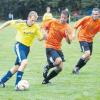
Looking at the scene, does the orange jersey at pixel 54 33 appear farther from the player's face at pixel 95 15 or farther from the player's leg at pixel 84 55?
the player's leg at pixel 84 55

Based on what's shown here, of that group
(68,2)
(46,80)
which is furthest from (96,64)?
(68,2)

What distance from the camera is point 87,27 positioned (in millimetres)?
15836

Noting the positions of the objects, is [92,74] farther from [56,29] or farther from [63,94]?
[63,94]

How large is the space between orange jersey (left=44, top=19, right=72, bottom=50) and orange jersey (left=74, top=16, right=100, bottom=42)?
7.31 ft

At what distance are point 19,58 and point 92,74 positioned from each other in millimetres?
3953

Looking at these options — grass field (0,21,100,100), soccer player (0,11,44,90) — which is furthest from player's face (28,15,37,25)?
grass field (0,21,100,100)

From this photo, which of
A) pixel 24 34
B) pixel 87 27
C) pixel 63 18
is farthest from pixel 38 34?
pixel 87 27

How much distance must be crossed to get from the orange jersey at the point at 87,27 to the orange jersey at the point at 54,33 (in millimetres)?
2227

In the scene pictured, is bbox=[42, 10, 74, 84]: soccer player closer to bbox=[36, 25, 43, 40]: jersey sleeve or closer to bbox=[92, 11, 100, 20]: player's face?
bbox=[36, 25, 43, 40]: jersey sleeve

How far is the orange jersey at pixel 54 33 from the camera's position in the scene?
44.0 ft

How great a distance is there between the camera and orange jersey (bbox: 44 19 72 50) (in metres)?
13.4

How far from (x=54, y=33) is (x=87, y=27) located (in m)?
2.54

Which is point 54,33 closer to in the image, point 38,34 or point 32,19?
point 38,34

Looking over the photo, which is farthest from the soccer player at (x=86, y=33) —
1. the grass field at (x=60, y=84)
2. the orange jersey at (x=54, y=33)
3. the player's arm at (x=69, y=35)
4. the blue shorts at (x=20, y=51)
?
the blue shorts at (x=20, y=51)
